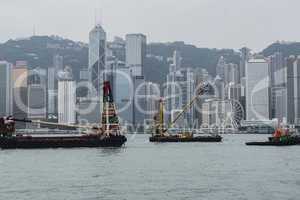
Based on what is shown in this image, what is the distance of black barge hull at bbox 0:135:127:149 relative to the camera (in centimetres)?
9725

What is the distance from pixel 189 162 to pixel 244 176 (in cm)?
1603

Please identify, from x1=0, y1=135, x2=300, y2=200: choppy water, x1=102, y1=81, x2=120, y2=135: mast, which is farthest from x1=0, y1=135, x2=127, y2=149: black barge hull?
x1=0, y1=135, x2=300, y2=200: choppy water

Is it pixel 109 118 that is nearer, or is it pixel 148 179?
pixel 148 179

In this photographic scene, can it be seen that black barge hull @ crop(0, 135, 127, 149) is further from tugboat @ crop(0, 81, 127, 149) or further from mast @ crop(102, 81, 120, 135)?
mast @ crop(102, 81, 120, 135)

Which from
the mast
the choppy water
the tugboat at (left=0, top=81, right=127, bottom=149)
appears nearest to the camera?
the choppy water

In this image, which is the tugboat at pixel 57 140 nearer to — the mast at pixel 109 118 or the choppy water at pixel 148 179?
the mast at pixel 109 118

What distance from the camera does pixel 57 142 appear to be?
9919cm

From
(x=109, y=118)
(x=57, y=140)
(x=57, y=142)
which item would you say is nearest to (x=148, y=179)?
(x=57, y=142)

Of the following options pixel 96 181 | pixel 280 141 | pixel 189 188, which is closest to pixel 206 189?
pixel 189 188

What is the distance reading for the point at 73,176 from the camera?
49.1 meters

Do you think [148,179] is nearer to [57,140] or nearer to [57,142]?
[57,142]

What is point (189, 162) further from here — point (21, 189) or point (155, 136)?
point (155, 136)

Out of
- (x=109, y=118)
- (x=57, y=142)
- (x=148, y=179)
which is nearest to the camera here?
(x=148, y=179)

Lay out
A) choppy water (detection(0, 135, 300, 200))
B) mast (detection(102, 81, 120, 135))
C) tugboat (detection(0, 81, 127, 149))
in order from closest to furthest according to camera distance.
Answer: choppy water (detection(0, 135, 300, 200)) < tugboat (detection(0, 81, 127, 149)) < mast (detection(102, 81, 120, 135))
